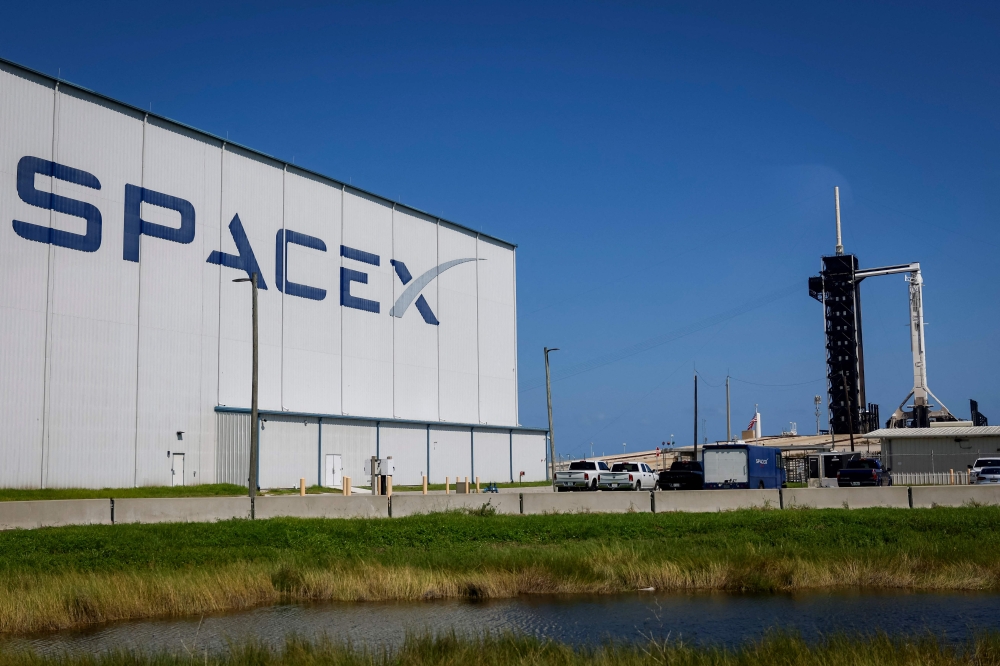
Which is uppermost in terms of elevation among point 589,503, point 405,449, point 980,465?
point 405,449

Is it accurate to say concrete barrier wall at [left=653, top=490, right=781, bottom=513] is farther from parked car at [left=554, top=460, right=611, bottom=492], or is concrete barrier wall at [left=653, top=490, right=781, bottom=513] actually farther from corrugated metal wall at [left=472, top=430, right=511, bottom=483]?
corrugated metal wall at [left=472, top=430, right=511, bottom=483]

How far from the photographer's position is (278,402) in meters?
53.8

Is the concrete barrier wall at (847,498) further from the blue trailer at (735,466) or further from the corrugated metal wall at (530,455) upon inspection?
the corrugated metal wall at (530,455)

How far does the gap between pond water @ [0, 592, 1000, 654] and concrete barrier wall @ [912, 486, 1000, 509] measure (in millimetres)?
14063

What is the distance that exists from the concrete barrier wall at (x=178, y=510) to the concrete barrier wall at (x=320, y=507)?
2.22 ft

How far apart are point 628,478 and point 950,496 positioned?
20.6 meters

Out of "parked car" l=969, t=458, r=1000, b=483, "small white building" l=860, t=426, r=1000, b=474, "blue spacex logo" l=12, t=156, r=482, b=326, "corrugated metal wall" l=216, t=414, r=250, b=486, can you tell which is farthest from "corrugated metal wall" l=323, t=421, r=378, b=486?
"small white building" l=860, t=426, r=1000, b=474

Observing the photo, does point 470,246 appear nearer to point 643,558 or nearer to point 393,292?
point 393,292

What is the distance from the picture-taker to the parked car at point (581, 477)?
172ft

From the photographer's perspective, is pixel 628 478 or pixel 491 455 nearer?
pixel 628 478

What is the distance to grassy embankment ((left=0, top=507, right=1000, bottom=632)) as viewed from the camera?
19297mm

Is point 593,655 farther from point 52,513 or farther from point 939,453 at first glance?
A: point 939,453

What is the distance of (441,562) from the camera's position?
2250cm

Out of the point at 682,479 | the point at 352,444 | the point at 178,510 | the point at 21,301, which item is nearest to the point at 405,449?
the point at 352,444
